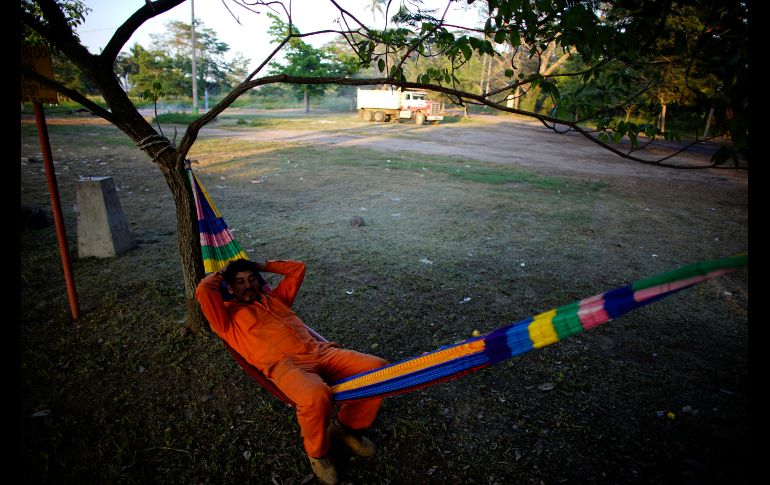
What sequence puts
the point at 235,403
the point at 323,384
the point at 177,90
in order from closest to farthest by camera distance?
the point at 323,384, the point at 235,403, the point at 177,90

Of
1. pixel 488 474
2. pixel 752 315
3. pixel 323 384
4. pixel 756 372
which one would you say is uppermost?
pixel 752 315

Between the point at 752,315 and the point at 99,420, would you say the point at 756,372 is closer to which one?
the point at 752,315

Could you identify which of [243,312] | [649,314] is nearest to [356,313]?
[243,312]

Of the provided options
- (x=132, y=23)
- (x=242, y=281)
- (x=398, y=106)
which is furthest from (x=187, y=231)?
(x=398, y=106)

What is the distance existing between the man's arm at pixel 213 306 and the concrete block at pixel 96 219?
255cm

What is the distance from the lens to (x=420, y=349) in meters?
2.70

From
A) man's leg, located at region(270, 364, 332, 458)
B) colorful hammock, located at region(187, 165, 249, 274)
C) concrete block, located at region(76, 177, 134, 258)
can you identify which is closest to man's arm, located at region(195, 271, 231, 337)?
man's leg, located at region(270, 364, 332, 458)

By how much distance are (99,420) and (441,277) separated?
8.51ft

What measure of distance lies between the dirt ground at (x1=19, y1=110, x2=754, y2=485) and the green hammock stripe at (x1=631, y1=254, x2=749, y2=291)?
1.50ft

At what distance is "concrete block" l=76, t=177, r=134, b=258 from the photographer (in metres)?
3.78

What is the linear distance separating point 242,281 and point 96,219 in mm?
2706

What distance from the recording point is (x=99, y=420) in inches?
80.0

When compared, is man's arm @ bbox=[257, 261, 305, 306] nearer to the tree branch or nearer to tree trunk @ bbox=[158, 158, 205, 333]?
tree trunk @ bbox=[158, 158, 205, 333]

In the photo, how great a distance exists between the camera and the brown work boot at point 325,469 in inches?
67.6
